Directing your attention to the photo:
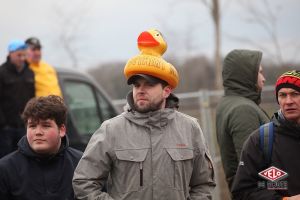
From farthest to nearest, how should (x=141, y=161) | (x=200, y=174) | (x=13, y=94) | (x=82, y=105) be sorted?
(x=82, y=105), (x=13, y=94), (x=200, y=174), (x=141, y=161)

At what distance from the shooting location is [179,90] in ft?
68.4

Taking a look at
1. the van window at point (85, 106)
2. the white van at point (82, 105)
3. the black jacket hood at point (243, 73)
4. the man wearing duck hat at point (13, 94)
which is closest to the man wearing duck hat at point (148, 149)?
the black jacket hood at point (243, 73)

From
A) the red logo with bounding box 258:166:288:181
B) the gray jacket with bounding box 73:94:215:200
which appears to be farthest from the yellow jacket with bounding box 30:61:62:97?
the red logo with bounding box 258:166:288:181

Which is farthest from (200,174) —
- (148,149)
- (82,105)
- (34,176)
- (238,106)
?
(82,105)

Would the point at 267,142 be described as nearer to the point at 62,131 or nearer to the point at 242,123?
the point at 242,123

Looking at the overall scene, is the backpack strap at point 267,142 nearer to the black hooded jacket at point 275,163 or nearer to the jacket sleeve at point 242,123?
the black hooded jacket at point 275,163

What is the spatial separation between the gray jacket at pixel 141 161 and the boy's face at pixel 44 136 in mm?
353

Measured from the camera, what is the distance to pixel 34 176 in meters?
3.88

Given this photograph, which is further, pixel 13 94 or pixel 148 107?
pixel 13 94

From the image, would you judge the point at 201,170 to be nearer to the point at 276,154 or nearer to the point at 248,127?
the point at 276,154

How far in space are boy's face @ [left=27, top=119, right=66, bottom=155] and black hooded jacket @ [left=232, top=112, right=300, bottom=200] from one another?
3.89ft

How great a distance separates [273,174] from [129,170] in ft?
2.86

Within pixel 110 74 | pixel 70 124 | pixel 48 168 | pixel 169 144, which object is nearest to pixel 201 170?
pixel 169 144

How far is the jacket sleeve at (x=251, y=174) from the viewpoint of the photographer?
3795mm
